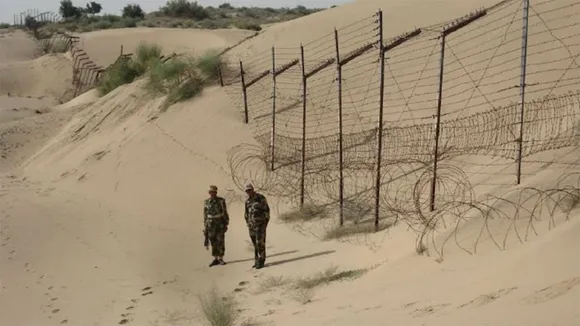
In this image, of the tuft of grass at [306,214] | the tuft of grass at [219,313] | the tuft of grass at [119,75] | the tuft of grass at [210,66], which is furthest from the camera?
the tuft of grass at [119,75]

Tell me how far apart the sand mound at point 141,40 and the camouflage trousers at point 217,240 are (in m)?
26.8

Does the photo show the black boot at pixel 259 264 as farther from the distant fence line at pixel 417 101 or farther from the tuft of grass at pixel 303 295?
the distant fence line at pixel 417 101

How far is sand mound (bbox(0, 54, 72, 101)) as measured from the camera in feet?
116

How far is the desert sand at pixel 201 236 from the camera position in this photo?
687 cm

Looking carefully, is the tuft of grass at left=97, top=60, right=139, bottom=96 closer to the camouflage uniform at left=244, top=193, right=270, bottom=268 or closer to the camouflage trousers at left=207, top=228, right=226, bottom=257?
the camouflage trousers at left=207, top=228, right=226, bottom=257

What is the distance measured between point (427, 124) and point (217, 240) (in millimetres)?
5624

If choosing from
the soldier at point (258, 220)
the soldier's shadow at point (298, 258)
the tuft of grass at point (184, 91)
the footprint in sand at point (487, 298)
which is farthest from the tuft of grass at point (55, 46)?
the footprint in sand at point (487, 298)

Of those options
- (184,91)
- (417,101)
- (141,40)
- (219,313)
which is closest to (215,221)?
(219,313)

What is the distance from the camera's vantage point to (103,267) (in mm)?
11758

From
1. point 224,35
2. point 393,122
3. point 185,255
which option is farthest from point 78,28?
point 185,255

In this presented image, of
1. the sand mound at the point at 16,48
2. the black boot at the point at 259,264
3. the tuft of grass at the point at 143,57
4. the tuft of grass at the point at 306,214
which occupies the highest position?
the tuft of grass at the point at 143,57

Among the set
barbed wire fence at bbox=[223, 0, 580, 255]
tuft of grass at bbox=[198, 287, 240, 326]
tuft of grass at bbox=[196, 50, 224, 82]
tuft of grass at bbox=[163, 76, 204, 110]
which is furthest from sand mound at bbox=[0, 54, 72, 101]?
tuft of grass at bbox=[198, 287, 240, 326]

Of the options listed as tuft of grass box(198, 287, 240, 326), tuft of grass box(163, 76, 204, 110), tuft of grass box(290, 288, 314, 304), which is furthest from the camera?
tuft of grass box(163, 76, 204, 110)

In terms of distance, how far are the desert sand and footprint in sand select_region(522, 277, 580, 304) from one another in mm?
18
